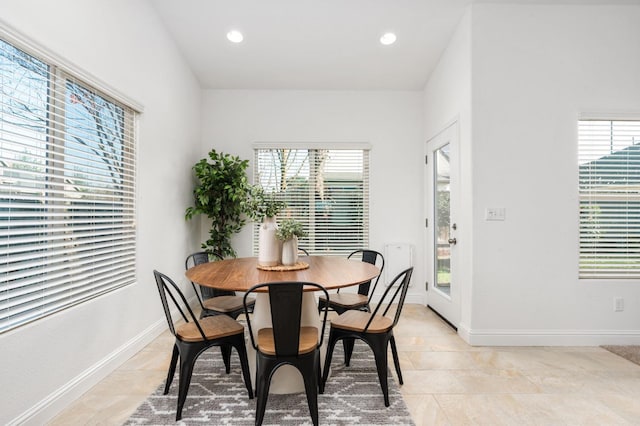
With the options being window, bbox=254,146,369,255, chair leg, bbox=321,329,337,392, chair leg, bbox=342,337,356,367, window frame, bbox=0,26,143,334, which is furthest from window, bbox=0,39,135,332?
window, bbox=254,146,369,255

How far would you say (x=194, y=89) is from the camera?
164 inches

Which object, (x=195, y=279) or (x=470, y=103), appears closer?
(x=195, y=279)

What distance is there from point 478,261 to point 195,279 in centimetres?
239

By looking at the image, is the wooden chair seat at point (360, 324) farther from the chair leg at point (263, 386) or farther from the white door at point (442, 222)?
the white door at point (442, 222)

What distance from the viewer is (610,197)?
298 cm

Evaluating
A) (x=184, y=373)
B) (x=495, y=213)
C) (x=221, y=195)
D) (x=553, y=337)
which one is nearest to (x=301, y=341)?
(x=184, y=373)

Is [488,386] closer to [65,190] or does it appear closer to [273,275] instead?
[273,275]

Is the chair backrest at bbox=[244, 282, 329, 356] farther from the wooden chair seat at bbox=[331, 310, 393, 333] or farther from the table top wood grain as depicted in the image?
the wooden chair seat at bbox=[331, 310, 393, 333]

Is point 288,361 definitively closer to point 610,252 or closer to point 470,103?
point 470,103

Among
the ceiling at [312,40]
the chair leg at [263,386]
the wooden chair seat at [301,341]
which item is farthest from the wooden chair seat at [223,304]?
the ceiling at [312,40]

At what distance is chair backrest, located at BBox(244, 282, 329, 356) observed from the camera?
1586 mm

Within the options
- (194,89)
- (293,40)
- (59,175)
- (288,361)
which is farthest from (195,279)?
(194,89)

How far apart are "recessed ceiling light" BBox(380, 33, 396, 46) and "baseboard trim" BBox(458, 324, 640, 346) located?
9.86 ft

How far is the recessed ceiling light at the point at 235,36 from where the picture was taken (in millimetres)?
3318
